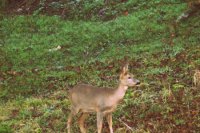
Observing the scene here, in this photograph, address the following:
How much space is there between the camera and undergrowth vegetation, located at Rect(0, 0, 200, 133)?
37.0 feet

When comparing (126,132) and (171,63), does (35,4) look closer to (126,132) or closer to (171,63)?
(171,63)

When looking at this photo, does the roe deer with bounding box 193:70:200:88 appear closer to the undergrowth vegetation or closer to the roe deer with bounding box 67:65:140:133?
the undergrowth vegetation

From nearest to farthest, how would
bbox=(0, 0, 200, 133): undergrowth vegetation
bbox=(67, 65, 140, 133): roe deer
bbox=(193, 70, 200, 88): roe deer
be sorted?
1. bbox=(67, 65, 140, 133): roe deer
2. bbox=(0, 0, 200, 133): undergrowth vegetation
3. bbox=(193, 70, 200, 88): roe deer

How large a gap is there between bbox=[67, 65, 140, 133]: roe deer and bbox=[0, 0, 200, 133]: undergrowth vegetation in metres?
1.05

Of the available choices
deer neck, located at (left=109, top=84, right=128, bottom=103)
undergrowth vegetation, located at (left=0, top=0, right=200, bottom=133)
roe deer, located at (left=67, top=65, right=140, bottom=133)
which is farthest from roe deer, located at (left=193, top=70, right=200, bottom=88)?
deer neck, located at (left=109, top=84, right=128, bottom=103)

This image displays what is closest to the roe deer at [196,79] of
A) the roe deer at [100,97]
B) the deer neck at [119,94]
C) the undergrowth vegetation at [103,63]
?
the undergrowth vegetation at [103,63]

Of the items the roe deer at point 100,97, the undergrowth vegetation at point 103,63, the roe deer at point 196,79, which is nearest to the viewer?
the roe deer at point 100,97

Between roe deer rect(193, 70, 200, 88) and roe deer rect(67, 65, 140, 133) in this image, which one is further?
roe deer rect(193, 70, 200, 88)

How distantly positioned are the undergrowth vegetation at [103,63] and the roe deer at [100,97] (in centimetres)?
105

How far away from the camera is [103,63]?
16516mm

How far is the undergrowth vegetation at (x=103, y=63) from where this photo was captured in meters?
11.3

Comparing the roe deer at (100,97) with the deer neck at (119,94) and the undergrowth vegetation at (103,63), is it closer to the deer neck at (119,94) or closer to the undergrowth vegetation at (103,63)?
the deer neck at (119,94)

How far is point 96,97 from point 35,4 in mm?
19209

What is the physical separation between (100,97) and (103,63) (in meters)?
7.02
